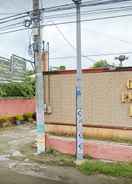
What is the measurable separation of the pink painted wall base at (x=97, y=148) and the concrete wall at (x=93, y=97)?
0.94 metres

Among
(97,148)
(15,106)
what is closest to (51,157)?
(97,148)

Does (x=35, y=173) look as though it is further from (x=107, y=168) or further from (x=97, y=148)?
(x=97, y=148)

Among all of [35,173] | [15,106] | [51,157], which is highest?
[15,106]

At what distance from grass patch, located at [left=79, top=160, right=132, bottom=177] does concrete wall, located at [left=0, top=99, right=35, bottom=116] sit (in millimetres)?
12858

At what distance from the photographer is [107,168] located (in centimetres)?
959

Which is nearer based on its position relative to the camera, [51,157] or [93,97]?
[51,157]

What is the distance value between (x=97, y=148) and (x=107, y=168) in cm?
149

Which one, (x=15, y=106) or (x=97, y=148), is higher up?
(x=15, y=106)

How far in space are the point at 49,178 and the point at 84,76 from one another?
4476 mm

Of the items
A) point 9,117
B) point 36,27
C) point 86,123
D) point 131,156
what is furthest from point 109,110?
point 9,117

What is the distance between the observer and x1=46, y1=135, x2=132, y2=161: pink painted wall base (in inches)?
412

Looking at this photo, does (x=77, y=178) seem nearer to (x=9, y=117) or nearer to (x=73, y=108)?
(x=73, y=108)

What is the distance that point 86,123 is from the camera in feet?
40.1

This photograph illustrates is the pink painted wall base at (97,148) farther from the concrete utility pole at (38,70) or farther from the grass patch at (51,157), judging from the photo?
the concrete utility pole at (38,70)
